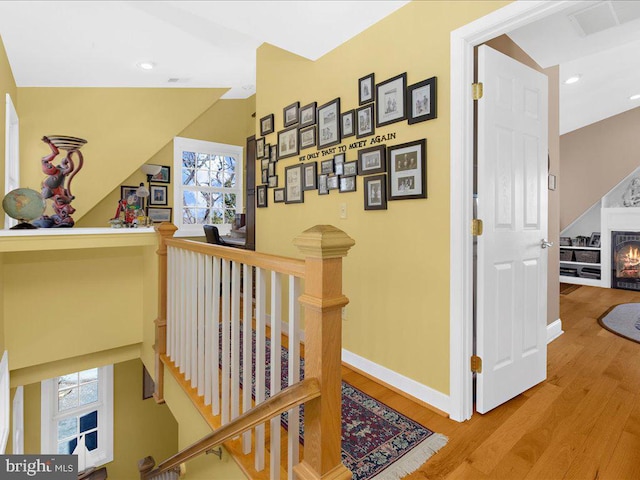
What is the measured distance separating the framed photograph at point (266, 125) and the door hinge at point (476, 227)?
2.28m

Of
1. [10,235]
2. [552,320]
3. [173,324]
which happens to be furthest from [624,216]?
[10,235]

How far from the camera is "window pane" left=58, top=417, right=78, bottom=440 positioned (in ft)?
14.0

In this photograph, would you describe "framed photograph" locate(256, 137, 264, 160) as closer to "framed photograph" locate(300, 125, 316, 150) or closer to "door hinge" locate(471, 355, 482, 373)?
"framed photograph" locate(300, 125, 316, 150)

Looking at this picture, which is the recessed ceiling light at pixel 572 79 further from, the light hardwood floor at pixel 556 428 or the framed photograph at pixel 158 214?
the framed photograph at pixel 158 214

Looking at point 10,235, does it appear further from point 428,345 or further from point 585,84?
point 585,84

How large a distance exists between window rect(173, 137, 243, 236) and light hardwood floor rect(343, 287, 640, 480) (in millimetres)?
3990

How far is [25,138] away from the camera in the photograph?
3750 millimetres

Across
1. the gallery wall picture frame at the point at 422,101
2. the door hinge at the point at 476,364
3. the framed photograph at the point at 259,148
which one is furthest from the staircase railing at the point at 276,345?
the framed photograph at the point at 259,148

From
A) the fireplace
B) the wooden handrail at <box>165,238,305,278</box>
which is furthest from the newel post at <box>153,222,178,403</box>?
the fireplace

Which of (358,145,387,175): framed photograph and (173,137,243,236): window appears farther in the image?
(173,137,243,236): window

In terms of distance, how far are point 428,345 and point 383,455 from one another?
0.70 m

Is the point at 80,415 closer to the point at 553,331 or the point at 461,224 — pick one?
the point at 461,224

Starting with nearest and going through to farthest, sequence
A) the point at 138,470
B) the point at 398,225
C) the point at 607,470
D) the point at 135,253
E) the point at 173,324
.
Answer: the point at 607,470
the point at 398,225
the point at 173,324
the point at 135,253
the point at 138,470

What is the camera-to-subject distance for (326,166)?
2799 millimetres
